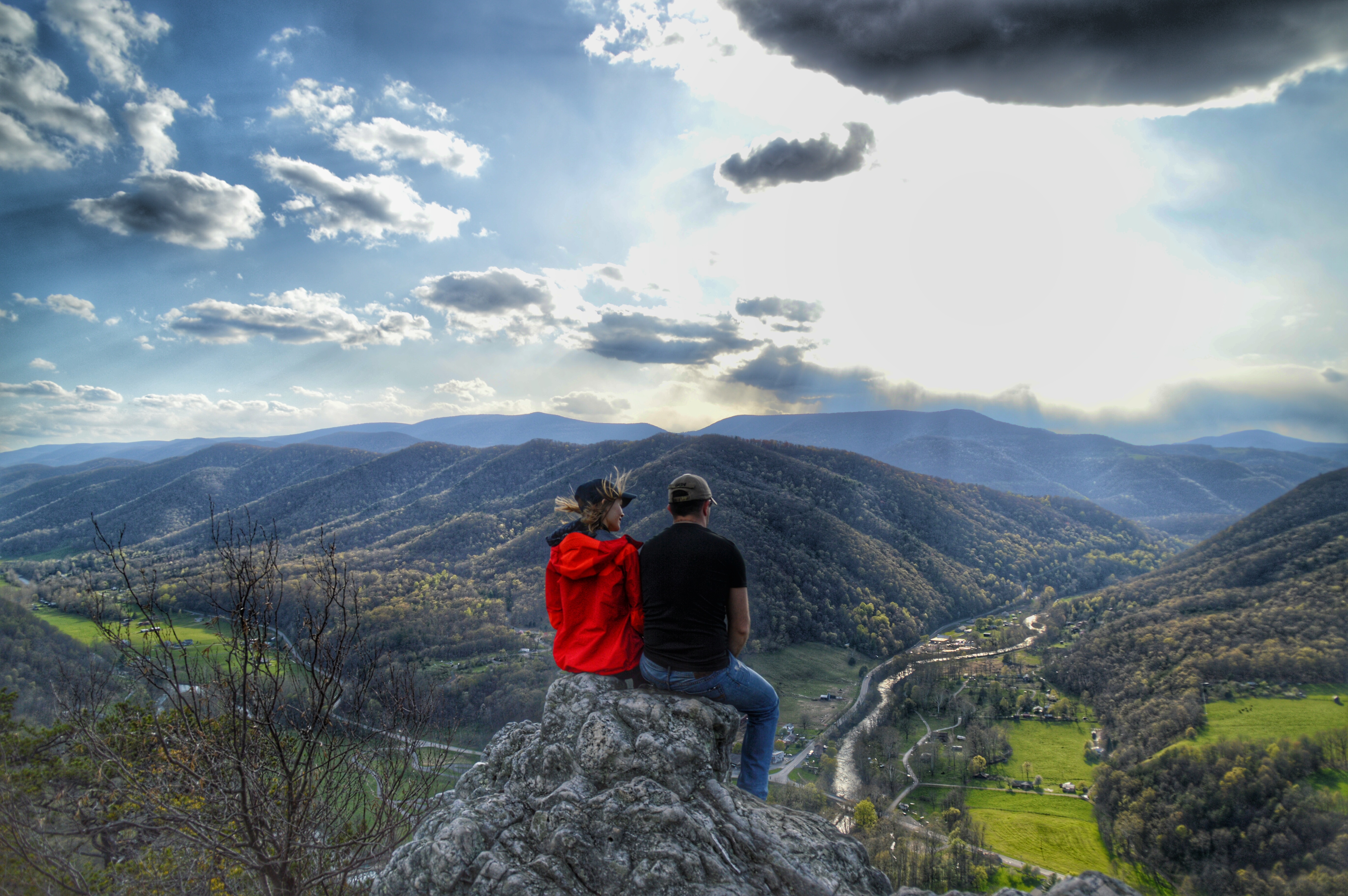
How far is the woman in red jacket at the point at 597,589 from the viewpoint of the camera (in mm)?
5477

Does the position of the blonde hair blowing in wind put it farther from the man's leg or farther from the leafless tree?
the leafless tree

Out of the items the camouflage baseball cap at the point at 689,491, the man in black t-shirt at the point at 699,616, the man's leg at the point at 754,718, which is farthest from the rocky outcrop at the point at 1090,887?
the camouflage baseball cap at the point at 689,491

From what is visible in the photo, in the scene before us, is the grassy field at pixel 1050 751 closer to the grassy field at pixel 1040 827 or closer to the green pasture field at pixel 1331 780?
the grassy field at pixel 1040 827

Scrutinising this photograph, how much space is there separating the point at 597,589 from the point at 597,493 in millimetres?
1037

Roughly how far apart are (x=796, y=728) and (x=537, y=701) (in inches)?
1403

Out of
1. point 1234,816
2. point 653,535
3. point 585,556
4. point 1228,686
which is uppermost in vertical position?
point 585,556

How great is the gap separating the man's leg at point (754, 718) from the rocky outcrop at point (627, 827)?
0.59 feet

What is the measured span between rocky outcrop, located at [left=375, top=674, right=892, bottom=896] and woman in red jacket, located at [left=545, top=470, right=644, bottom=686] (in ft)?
1.25

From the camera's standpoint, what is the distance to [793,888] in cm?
430

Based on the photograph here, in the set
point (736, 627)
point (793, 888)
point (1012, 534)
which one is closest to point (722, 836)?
point (793, 888)

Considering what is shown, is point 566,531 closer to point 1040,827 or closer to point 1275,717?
point 1040,827

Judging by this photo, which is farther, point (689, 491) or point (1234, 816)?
point (1234, 816)

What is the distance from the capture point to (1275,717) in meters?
56.0

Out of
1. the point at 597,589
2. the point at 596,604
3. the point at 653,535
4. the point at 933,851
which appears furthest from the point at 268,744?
the point at 933,851
